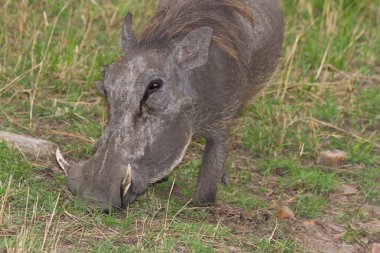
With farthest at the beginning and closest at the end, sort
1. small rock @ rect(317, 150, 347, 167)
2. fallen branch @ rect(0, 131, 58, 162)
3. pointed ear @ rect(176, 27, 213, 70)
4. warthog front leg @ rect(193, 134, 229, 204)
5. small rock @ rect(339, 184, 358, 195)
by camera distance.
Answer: small rock @ rect(317, 150, 347, 167)
small rock @ rect(339, 184, 358, 195)
fallen branch @ rect(0, 131, 58, 162)
warthog front leg @ rect(193, 134, 229, 204)
pointed ear @ rect(176, 27, 213, 70)

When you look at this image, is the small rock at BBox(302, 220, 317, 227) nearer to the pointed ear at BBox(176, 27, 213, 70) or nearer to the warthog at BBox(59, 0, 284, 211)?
the warthog at BBox(59, 0, 284, 211)

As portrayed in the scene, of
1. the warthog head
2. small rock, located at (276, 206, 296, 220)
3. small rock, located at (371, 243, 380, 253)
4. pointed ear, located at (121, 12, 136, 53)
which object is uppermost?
pointed ear, located at (121, 12, 136, 53)

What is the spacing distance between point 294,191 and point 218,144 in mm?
655

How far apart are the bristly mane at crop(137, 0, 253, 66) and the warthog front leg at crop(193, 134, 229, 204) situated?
43 cm

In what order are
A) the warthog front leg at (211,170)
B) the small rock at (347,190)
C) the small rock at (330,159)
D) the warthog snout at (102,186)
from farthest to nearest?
the small rock at (330,159), the small rock at (347,190), the warthog front leg at (211,170), the warthog snout at (102,186)

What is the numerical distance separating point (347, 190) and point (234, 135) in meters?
0.75

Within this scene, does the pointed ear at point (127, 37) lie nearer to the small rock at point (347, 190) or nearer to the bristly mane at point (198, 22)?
the bristly mane at point (198, 22)

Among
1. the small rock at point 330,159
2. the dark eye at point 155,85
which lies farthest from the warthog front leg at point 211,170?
Answer: the small rock at point 330,159

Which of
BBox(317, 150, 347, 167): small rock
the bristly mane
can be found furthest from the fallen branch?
BBox(317, 150, 347, 167): small rock

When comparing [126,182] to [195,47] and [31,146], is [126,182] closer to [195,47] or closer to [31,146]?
[195,47]

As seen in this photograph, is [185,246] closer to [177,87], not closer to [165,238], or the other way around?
[165,238]

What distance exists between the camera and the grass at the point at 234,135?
3.70m

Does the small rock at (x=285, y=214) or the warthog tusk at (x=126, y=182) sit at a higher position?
the warthog tusk at (x=126, y=182)

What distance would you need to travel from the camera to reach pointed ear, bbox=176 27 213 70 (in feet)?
12.8
